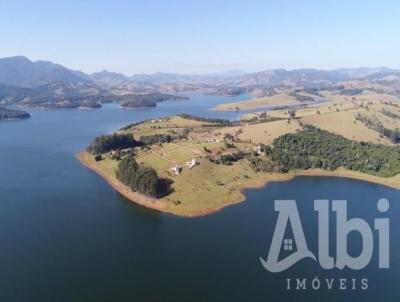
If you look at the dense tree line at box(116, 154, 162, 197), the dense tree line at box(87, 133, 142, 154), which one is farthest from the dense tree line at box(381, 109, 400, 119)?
the dense tree line at box(116, 154, 162, 197)

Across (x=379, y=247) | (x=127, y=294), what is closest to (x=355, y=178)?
(x=379, y=247)

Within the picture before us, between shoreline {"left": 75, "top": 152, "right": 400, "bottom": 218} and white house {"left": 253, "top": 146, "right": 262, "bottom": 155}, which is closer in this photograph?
shoreline {"left": 75, "top": 152, "right": 400, "bottom": 218}

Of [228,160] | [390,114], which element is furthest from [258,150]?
[390,114]

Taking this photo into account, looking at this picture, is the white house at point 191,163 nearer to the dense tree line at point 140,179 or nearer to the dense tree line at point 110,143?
the dense tree line at point 140,179

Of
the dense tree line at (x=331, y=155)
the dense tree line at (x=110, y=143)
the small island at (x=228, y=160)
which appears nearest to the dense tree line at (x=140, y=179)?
the small island at (x=228, y=160)

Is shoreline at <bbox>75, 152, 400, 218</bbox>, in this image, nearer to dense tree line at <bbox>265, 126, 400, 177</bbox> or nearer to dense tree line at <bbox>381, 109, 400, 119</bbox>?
dense tree line at <bbox>265, 126, 400, 177</bbox>

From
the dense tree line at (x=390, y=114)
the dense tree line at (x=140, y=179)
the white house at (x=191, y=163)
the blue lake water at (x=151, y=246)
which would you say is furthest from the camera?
the dense tree line at (x=390, y=114)

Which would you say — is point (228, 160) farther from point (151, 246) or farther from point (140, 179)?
point (151, 246)
